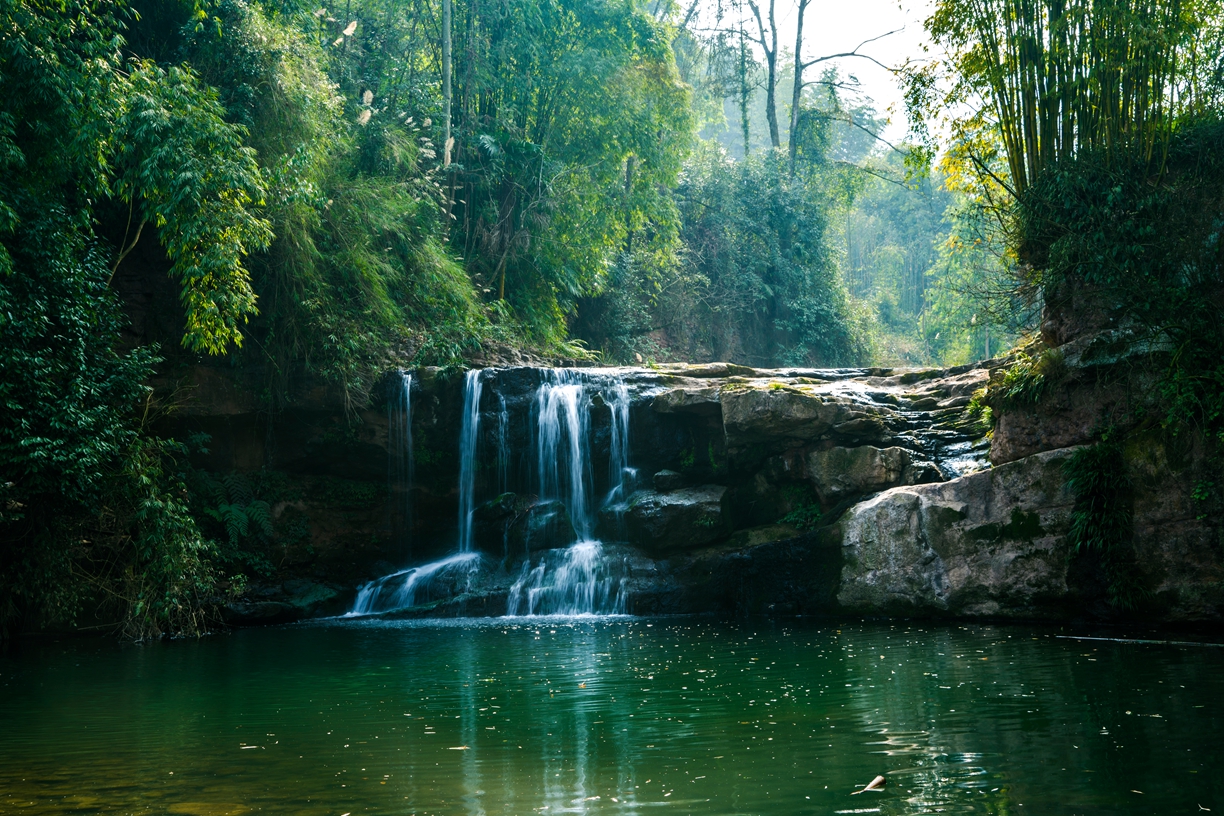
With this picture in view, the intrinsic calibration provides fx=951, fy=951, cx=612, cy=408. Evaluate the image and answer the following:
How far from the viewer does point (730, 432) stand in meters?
14.3

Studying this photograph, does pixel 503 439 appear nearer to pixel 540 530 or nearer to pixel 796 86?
pixel 540 530

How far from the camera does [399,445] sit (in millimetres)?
15875

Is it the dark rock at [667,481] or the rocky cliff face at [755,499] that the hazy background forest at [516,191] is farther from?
the dark rock at [667,481]

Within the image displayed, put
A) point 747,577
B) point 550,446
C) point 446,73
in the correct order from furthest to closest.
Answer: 1. point 446,73
2. point 550,446
3. point 747,577

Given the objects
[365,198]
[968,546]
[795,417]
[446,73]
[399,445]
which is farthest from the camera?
[446,73]

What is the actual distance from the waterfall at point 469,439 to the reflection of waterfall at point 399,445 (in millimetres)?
886

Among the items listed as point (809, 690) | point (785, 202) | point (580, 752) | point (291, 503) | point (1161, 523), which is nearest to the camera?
point (580, 752)

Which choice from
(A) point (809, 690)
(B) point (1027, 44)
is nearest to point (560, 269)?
(B) point (1027, 44)

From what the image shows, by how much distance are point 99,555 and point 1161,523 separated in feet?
41.7

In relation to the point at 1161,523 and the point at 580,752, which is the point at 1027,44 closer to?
the point at 1161,523

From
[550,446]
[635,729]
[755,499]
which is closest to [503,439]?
[550,446]

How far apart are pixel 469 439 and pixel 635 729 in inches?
410

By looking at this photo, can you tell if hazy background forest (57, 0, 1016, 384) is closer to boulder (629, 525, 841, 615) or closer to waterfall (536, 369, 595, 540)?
waterfall (536, 369, 595, 540)

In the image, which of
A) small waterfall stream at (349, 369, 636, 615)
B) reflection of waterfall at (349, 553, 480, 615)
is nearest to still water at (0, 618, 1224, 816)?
reflection of waterfall at (349, 553, 480, 615)
